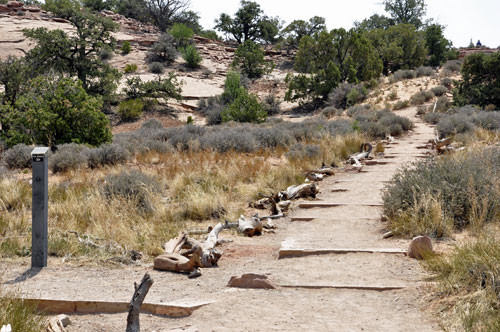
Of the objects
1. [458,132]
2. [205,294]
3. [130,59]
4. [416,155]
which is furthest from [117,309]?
[130,59]

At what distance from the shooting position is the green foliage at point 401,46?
140ft

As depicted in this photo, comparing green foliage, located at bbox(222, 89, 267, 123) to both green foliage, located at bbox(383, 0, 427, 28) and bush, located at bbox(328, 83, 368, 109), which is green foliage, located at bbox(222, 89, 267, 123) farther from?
green foliage, located at bbox(383, 0, 427, 28)

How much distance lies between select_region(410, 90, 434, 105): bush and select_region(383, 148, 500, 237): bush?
895 inches

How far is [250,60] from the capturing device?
42750 mm

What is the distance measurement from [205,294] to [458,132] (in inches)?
573

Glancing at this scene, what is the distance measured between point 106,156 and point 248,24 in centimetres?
4539

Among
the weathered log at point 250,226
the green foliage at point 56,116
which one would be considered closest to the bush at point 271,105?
the green foliage at point 56,116

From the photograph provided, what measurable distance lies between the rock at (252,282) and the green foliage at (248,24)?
174 feet

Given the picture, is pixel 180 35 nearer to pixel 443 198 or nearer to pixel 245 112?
pixel 245 112

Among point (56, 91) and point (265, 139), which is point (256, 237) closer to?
point (265, 139)

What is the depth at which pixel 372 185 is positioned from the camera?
408 inches

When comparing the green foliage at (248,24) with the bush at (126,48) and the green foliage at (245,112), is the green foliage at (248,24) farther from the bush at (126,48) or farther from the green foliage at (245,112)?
the green foliage at (245,112)

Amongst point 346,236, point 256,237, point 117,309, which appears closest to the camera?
point 117,309

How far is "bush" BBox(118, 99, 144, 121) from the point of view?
1262 inches
